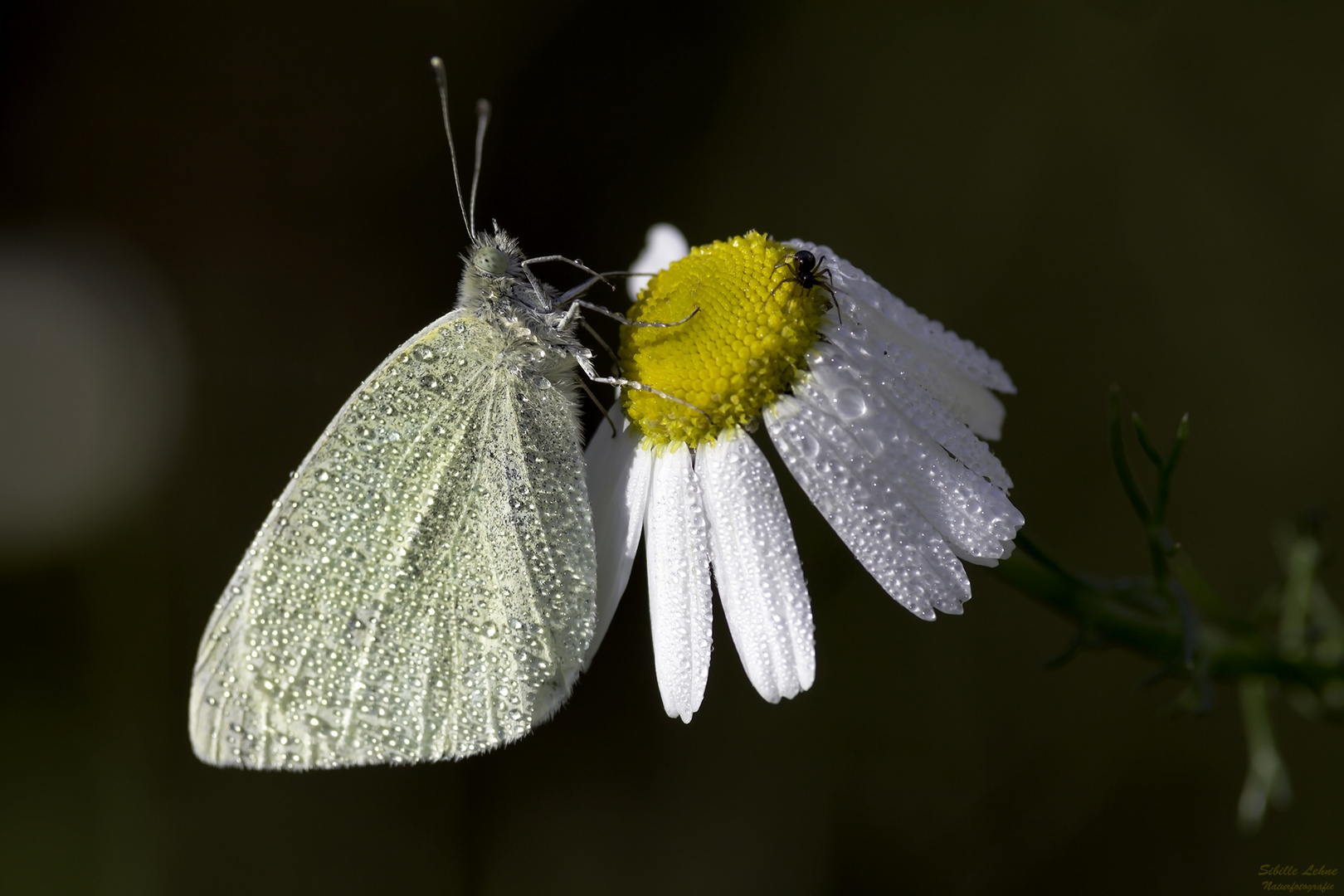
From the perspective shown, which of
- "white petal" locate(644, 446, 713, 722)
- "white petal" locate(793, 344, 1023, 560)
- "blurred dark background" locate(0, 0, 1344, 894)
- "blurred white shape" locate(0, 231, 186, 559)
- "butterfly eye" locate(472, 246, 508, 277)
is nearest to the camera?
"white petal" locate(793, 344, 1023, 560)

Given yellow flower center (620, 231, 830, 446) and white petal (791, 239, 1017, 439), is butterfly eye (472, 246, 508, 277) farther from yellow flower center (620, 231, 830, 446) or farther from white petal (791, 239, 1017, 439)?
white petal (791, 239, 1017, 439)

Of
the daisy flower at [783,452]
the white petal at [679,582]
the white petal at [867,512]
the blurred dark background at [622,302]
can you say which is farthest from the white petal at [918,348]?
the blurred dark background at [622,302]

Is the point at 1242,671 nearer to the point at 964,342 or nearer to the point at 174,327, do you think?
the point at 964,342

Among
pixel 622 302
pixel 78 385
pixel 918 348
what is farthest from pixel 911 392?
pixel 78 385

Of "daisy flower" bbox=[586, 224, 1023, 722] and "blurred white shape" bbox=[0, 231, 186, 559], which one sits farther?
"blurred white shape" bbox=[0, 231, 186, 559]

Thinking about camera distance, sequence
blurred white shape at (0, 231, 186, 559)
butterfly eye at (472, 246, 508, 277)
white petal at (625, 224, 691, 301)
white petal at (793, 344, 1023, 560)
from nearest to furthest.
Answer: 1. white petal at (793, 344, 1023, 560)
2. butterfly eye at (472, 246, 508, 277)
3. white petal at (625, 224, 691, 301)
4. blurred white shape at (0, 231, 186, 559)

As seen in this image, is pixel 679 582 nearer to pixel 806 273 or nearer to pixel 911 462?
pixel 911 462

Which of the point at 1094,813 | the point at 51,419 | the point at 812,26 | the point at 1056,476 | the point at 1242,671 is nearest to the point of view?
the point at 1242,671

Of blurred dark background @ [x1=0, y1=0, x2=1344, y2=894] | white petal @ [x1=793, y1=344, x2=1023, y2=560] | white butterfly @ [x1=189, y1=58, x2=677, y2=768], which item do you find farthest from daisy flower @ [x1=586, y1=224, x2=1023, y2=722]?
blurred dark background @ [x1=0, y1=0, x2=1344, y2=894]

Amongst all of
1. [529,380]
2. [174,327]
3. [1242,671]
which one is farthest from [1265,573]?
[174,327]
